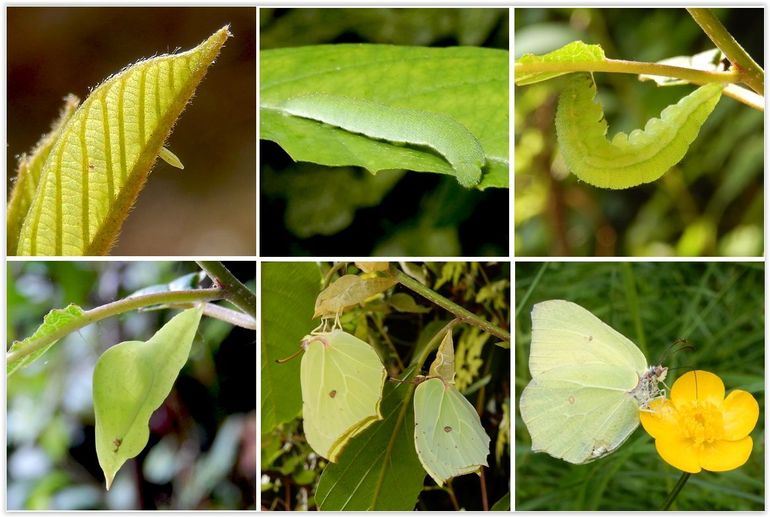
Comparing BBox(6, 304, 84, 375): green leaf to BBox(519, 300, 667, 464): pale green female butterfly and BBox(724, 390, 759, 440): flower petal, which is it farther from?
BBox(724, 390, 759, 440): flower petal

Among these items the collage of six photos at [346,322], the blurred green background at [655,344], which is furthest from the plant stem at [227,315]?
the blurred green background at [655,344]

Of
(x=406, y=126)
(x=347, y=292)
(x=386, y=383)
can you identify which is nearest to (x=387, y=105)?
(x=406, y=126)

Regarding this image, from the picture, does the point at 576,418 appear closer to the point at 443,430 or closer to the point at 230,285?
the point at 443,430

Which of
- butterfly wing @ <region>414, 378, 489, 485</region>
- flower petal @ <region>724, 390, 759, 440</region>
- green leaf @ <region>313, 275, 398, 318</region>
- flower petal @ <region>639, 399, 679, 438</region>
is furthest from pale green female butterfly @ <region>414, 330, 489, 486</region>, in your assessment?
flower petal @ <region>724, 390, 759, 440</region>

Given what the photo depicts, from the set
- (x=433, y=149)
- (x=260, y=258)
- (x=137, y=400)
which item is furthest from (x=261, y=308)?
(x=433, y=149)

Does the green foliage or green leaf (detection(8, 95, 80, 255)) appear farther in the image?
Result: the green foliage

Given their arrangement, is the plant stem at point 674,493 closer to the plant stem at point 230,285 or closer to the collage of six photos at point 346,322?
the collage of six photos at point 346,322
